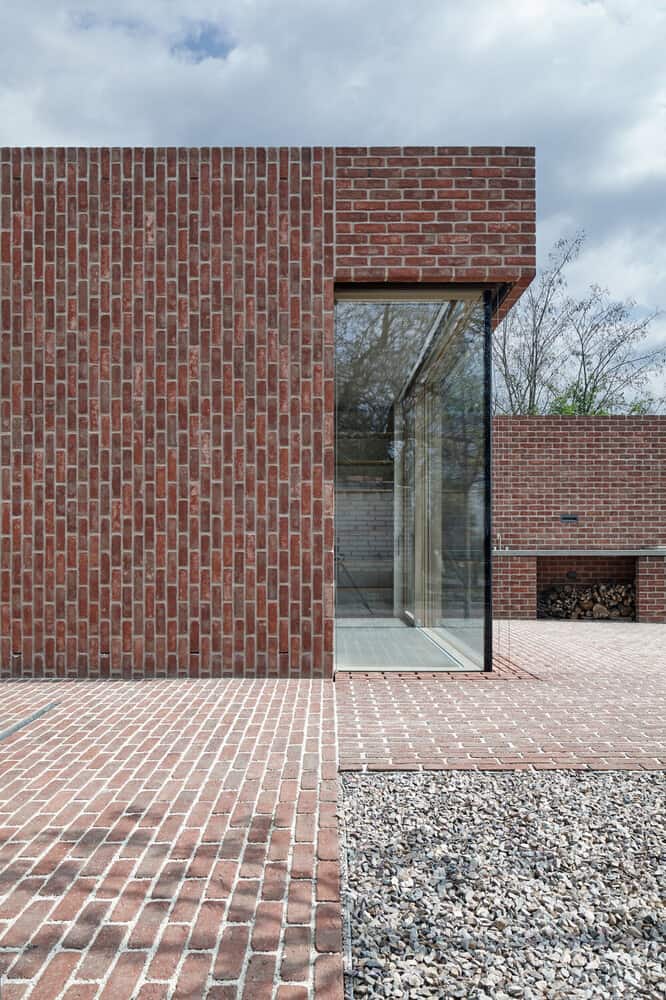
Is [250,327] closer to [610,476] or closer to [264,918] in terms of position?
[264,918]

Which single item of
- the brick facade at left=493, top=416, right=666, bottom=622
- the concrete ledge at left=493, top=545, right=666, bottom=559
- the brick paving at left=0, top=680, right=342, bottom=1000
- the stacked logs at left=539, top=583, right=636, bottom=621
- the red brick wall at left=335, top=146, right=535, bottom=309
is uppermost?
the red brick wall at left=335, top=146, right=535, bottom=309

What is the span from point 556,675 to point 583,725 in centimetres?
178

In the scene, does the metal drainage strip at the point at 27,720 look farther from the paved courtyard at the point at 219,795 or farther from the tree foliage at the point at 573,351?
the tree foliage at the point at 573,351

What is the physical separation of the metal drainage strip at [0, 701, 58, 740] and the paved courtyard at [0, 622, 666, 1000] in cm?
5

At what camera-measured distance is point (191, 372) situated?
20.6ft

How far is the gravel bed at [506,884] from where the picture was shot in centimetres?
211

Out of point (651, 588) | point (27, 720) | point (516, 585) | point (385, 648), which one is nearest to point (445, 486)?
point (385, 648)

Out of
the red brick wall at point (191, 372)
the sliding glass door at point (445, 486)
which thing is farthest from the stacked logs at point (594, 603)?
the red brick wall at point (191, 372)

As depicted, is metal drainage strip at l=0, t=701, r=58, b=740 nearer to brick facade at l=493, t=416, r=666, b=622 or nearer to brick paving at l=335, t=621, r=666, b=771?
brick paving at l=335, t=621, r=666, b=771

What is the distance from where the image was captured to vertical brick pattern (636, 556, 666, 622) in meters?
11.5

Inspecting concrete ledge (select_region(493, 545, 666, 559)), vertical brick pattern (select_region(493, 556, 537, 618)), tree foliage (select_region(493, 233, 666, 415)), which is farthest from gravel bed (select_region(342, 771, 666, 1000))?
tree foliage (select_region(493, 233, 666, 415))

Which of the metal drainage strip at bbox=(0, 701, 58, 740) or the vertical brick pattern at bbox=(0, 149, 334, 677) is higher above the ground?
the vertical brick pattern at bbox=(0, 149, 334, 677)

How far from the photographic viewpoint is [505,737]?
441 cm

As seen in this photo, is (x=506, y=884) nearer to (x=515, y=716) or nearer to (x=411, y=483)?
(x=515, y=716)
